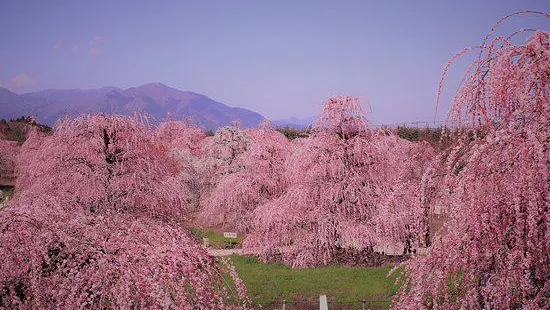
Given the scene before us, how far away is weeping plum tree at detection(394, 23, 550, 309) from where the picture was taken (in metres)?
3.32

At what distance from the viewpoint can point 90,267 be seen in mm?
4422

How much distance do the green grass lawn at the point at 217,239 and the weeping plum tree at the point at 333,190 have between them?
12.6 ft

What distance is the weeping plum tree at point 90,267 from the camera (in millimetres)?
4227

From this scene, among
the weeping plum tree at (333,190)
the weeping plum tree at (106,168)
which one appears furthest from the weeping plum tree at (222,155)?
the weeping plum tree at (106,168)

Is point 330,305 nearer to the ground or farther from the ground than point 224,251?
farther from the ground

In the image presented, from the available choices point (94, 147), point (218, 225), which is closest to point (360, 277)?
point (94, 147)

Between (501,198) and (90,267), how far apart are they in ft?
13.4

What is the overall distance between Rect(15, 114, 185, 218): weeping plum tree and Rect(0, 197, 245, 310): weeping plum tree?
5.41 metres

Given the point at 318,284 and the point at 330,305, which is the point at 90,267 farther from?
the point at 318,284

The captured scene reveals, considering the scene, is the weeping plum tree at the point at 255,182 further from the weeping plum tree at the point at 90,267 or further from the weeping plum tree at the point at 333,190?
the weeping plum tree at the point at 90,267

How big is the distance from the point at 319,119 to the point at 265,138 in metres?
4.17

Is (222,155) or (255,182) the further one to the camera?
(222,155)

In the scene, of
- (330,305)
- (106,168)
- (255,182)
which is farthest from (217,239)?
(106,168)

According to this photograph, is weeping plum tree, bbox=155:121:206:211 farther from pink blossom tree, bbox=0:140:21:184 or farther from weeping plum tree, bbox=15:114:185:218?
pink blossom tree, bbox=0:140:21:184
